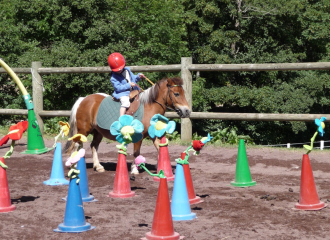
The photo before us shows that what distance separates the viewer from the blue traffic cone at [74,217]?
4.44 metres

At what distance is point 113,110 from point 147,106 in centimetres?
53

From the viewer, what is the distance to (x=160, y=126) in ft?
17.4

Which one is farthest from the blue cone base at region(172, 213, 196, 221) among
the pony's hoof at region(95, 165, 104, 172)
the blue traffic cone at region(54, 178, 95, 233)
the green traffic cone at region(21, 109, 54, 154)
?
the green traffic cone at region(21, 109, 54, 154)

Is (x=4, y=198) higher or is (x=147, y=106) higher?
(x=147, y=106)

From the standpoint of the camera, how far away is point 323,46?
3075 cm

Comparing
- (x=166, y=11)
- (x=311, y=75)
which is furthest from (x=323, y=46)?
(x=166, y=11)

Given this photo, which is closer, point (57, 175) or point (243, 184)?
point (243, 184)

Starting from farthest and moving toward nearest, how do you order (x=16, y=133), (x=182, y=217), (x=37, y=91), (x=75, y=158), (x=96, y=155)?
(x=37, y=91), (x=96, y=155), (x=16, y=133), (x=182, y=217), (x=75, y=158)

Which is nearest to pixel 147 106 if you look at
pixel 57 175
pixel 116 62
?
pixel 116 62

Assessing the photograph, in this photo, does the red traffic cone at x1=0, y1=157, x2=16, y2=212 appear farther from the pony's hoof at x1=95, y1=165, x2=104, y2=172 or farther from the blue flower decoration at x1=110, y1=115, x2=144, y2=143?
the pony's hoof at x1=95, y1=165, x2=104, y2=172

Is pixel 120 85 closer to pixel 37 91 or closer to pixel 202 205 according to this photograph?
pixel 202 205

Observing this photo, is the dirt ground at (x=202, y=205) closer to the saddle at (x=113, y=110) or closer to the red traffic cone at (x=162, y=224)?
the red traffic cone at (x=162, y=224)

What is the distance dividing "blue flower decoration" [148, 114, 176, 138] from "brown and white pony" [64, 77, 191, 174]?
1.95 meters

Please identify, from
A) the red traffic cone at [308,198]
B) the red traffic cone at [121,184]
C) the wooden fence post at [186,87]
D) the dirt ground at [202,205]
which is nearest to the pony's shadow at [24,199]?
the dirt ground at [202,205]
